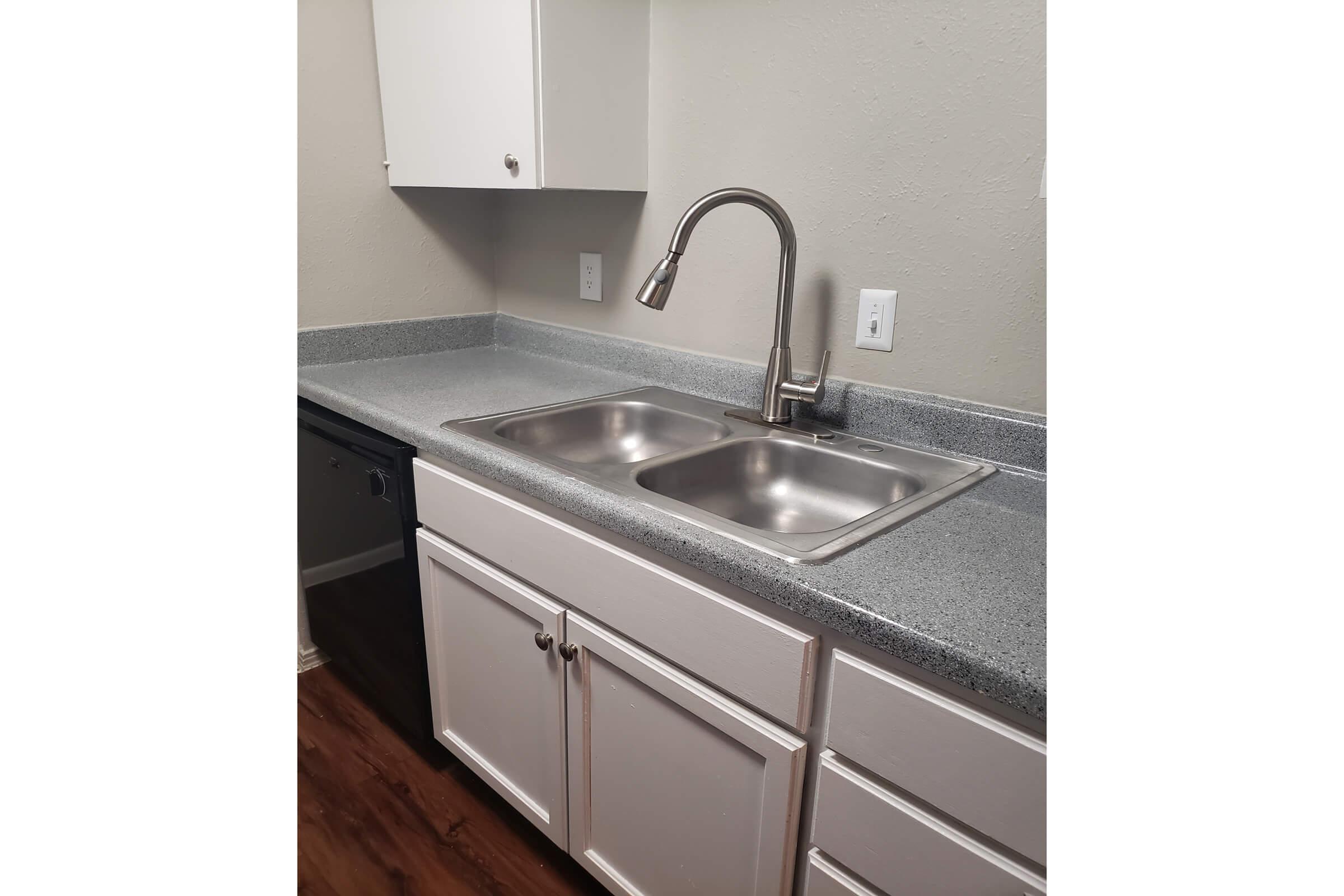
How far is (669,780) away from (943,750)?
0.46m

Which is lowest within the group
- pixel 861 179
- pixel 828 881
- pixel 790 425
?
pixel 828 881

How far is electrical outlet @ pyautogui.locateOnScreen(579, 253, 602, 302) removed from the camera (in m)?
1.90

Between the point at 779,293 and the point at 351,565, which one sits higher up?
the point at 779,293

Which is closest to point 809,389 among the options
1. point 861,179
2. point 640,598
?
point 861,179

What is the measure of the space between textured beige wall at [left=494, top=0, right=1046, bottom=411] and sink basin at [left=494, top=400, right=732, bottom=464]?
0.64ft

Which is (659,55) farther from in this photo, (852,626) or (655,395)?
(852,626)

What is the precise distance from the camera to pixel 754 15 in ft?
4.85

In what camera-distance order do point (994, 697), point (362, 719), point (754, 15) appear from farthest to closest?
point (362, 719), point (754, 15), point (994, 697)

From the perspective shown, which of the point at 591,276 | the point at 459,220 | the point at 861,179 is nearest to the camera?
the point at 861,179

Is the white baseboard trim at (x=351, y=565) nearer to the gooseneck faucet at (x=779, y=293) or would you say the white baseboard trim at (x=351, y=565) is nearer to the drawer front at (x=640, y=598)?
the drawer front at (x=640, y=598)

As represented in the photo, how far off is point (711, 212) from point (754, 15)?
0.35 meters

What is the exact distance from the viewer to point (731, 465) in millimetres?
1410

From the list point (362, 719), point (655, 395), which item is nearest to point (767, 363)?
point (655, 395)

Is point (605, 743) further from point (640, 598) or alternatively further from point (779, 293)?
point (779, 293)
